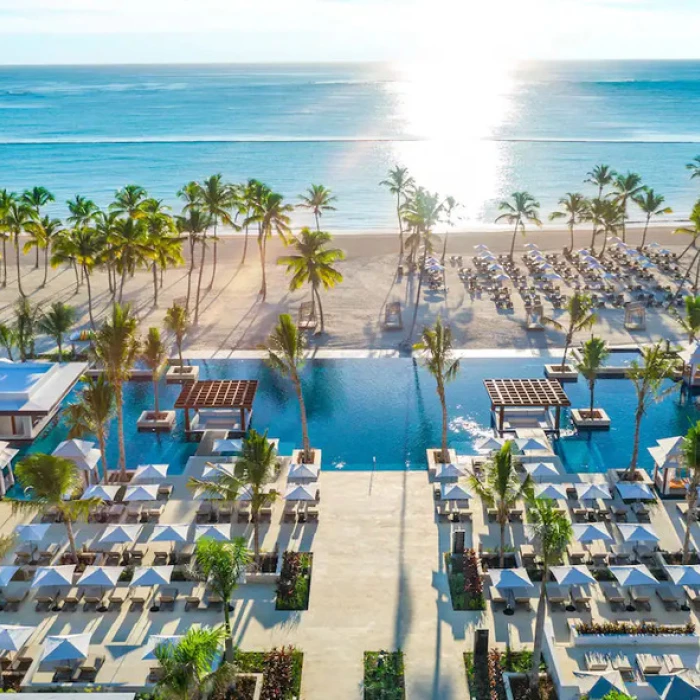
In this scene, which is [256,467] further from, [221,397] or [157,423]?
[157,423]

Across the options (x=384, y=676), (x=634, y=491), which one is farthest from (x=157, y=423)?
(x=634, y=491)

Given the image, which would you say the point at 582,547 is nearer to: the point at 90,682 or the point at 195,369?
the point at 90,682

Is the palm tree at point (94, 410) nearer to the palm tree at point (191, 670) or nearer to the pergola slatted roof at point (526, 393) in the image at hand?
the palm tree at point (191, 670)

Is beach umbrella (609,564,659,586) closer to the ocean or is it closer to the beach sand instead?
the beach sand

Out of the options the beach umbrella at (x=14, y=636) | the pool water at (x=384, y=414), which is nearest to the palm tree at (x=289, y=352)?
the pool water at (x=384, y=414)

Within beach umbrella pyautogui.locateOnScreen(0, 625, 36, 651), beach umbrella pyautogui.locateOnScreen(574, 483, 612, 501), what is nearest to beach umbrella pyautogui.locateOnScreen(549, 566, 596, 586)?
beach umbrella pyautogui.locateOnScreen(574, 483, 612, 501)

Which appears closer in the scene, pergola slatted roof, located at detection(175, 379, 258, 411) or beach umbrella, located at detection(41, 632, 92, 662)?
beach umbrella, located at detection(41, 632, 92, 662)
